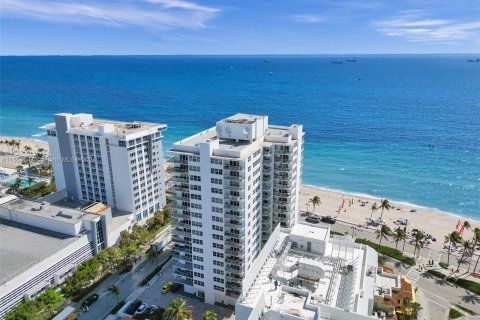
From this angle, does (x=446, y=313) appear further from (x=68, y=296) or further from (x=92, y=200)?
(x=92, y=200)

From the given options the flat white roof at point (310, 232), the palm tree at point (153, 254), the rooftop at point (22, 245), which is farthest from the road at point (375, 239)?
the rooftop at point (22, 245)

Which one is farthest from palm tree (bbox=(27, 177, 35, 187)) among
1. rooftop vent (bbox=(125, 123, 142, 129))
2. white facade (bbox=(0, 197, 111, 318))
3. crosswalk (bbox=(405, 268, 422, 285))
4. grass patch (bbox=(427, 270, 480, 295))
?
grass patch (bbox=(427, 270, 480, 295))

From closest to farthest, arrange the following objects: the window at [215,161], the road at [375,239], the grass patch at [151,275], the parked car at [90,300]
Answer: the window at [215,161] < the parked car at [90,300] < the grass patch at [151,275] < the road at [375,239]

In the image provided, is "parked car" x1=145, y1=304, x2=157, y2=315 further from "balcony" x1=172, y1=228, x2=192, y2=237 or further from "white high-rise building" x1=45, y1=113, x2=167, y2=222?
"white high-rise building" x1=45, y1=113, x2=167, y2=222

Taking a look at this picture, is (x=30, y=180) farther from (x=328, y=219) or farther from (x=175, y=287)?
(x=328, y=219)

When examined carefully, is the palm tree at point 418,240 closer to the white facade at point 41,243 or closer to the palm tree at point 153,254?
the palm tree at point 153,254

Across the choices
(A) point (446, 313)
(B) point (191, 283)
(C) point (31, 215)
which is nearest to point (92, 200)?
(C) point (31, 215)
